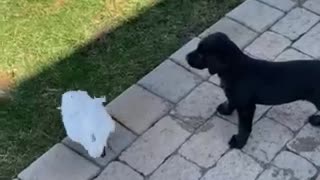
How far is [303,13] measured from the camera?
4883 mm

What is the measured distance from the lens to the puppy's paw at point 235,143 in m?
3.96

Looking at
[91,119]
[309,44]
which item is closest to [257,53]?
[309,44]

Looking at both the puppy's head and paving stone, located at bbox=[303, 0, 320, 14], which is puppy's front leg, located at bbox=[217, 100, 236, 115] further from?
paving stone, located at bbox=[303, 0, 320, 14]

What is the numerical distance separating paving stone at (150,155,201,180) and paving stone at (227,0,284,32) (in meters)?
1.26

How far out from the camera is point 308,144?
3.99 metres

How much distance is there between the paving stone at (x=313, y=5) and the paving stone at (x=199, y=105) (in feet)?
3.47

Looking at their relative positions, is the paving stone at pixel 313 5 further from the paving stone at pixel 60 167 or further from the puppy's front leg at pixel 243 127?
the paving stone at pixel 60 167

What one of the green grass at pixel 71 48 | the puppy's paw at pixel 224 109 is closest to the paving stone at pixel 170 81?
the green grass at pixel 71 48

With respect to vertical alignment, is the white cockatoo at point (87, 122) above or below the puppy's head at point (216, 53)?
below

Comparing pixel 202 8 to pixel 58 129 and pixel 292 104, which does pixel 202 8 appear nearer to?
pixel 292 104

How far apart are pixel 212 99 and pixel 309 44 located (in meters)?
0.82

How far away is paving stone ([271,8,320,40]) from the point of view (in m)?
4.71

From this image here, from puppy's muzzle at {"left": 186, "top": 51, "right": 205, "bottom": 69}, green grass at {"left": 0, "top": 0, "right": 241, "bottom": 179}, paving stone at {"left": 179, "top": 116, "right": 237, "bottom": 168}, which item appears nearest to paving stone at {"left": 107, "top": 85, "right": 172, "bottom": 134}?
green grass at {"left": 0, "top": 0, "right": 241, "bottom": 179}

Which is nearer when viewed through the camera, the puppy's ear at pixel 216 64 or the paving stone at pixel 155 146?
the puppy's ear at pixel 216 64
